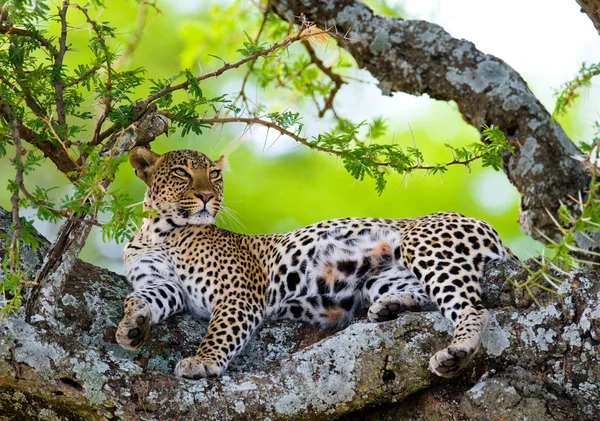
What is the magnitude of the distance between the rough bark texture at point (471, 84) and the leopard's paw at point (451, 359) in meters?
2.77

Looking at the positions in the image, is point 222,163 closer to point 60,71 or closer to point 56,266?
point 60,71

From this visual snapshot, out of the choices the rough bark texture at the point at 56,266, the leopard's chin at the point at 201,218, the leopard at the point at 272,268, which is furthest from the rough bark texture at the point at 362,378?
the leopard's chin at the point at 201,218

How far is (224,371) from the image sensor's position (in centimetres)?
564

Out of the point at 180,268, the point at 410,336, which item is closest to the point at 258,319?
the point at 180,268

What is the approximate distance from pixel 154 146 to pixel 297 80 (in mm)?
3994

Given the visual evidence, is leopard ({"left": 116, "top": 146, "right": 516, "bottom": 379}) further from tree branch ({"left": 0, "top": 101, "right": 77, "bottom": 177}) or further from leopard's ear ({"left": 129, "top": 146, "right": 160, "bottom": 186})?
tree branch ({"left": 0, "top": 101, "right": 77, "bottom": 177})

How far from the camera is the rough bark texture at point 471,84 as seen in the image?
7.34 metres

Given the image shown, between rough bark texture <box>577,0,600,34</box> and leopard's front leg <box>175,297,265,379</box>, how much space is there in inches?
131

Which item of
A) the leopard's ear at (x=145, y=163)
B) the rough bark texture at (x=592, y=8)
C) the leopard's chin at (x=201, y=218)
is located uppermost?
the rough bark texture at (x=592, y=8)

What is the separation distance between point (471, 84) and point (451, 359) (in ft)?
11.9

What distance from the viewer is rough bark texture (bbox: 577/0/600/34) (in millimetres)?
5379

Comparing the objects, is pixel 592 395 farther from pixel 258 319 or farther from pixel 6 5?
pixel 6 5

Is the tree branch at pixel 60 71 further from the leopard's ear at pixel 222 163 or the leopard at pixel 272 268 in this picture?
the leopard's ear at pixel 222 163

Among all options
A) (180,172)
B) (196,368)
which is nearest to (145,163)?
(180,172)
